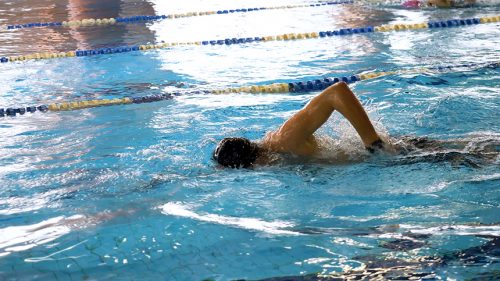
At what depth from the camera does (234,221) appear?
136 inches

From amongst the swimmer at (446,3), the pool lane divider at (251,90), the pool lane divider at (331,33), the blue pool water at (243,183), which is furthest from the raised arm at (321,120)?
the swimmer at (446,3)

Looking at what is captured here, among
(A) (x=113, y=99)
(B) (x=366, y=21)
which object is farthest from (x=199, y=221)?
(B) (x=366, y=21)

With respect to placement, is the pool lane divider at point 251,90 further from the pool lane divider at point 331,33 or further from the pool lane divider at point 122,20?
the pool lane divider at point 122,20

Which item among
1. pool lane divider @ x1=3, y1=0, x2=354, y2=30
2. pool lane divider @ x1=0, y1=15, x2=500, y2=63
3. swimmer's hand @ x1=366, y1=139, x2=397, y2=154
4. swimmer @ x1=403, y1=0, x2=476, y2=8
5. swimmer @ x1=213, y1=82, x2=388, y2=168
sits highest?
pool lane divider @ x1=3, y1=0, x2=354, y2=30

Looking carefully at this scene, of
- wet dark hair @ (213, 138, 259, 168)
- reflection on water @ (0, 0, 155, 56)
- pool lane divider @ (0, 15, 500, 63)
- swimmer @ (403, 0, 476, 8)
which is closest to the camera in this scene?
wet dark hair @ (213, 138, 259, 168)

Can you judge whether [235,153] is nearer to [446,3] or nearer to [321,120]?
[321,120]

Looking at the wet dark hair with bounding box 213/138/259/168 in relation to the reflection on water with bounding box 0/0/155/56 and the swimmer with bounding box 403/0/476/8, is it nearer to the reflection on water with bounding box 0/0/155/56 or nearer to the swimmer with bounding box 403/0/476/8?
the reflection on water with bounding box 0/0/155/56

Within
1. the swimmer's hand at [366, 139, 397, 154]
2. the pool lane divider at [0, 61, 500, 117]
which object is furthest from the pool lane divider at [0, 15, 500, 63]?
the swimmer's hand at [366, 139, 397, 154]

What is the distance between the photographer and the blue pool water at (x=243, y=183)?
2.93m

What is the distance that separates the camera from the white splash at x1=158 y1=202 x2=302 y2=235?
129 inches

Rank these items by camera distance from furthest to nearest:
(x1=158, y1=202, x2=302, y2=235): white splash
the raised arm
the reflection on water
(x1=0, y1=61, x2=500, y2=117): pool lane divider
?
the reflection on water, (x1=0, y1=61, x2=500, y2=117): pool lane divider, the raised arm, (x1=158, y1=202, x2=302, y2=235): white splash

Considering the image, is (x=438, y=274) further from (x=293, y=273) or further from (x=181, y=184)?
(x=181, y=184)

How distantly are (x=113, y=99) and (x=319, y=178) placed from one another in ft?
11.0

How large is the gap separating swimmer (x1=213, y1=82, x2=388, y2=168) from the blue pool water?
0.10m
